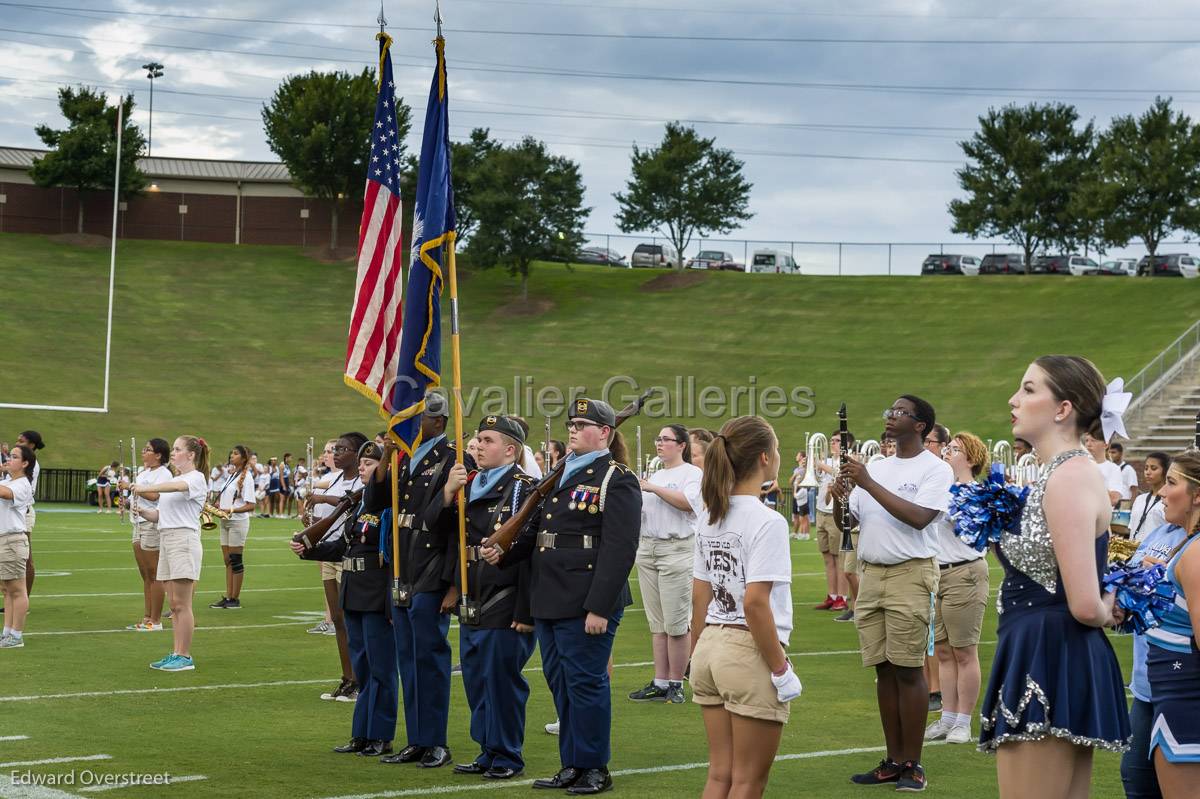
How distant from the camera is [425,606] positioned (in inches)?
321

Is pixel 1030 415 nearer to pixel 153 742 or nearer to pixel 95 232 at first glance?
pixel 153 742

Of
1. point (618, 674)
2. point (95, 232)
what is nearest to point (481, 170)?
point (95, 232)

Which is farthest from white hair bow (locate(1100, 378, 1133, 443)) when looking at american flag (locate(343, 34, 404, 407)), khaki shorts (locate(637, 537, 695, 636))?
khaki shorts (locate(637, 537, 695, 636))

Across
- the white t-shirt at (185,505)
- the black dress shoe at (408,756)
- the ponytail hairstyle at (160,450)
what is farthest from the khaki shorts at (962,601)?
the ponytail hairstyle at (160,450)

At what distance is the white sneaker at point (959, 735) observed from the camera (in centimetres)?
869

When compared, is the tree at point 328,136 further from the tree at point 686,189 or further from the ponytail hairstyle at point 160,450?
the ponytail hairstyle at point 160,450

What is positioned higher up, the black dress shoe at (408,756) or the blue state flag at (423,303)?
the blue state flag at (423,303)

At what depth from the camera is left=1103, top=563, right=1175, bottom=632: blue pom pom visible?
4223mm

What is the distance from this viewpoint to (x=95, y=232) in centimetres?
6912

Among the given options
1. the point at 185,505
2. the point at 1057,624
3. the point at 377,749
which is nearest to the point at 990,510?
the point at 1057,624

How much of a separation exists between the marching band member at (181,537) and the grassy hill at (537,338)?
30922 mm

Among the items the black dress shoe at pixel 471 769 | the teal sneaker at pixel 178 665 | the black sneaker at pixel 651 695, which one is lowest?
the teal sneaker at pixel 178 665

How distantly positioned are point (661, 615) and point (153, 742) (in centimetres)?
406

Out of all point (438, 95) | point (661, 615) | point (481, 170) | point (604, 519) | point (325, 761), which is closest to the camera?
point (604, 519)
